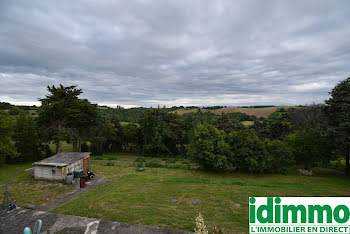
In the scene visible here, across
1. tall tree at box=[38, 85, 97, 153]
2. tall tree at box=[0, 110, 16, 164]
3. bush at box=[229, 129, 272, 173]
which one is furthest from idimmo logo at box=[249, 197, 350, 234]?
tall tree at box=[0, 110, 16, 164]

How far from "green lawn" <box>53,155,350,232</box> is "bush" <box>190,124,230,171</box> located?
381 centimetres

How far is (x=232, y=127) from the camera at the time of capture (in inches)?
1265

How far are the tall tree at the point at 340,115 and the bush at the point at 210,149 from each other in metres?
10.1

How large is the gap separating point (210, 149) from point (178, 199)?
29.8ft

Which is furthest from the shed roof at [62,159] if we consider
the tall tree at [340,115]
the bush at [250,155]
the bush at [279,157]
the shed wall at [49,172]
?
the tall tree at [340,115]

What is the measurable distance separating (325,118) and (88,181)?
81.6 feet

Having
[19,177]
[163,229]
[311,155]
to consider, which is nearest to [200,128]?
[311,155]

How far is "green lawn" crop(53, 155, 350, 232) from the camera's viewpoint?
812 cm

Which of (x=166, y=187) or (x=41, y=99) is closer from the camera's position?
(x=166, y=187)

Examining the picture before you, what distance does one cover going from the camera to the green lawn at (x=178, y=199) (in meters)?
8.12

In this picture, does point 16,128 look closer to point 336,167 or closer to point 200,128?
point 200,128

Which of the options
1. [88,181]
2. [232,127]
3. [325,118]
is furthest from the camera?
[232,127]

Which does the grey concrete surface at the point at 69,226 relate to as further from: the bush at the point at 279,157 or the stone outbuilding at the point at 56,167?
the bush at the point at 279,157

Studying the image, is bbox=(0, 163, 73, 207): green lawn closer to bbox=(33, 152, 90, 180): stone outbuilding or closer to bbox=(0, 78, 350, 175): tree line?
bbox=(33, 152, 90, 180): stone outbuilding
